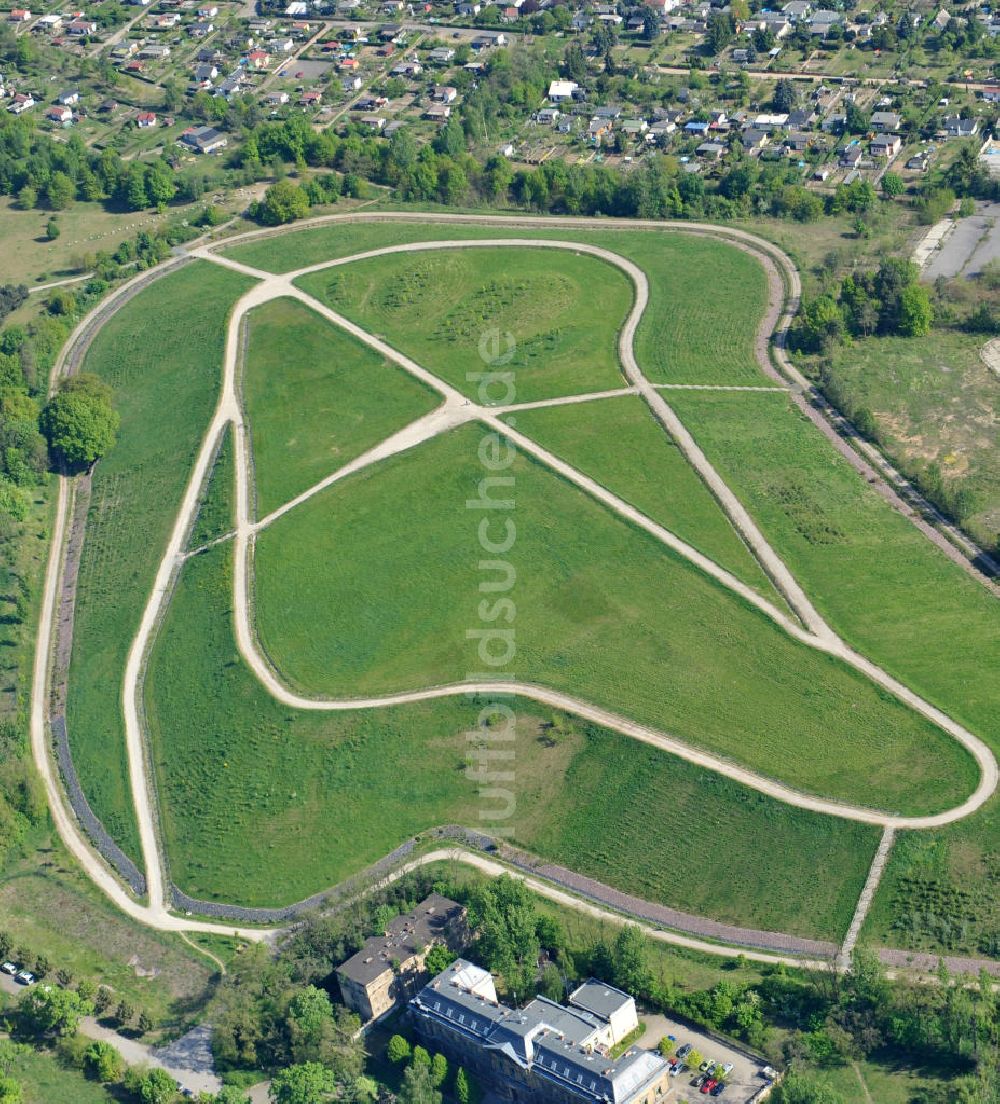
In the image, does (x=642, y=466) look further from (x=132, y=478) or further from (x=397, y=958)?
(x=397, y=958)

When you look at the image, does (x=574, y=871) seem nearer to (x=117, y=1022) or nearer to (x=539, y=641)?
(x=539, y=641)

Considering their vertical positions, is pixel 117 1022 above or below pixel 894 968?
below

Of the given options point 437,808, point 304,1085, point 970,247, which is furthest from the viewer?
point 970,247

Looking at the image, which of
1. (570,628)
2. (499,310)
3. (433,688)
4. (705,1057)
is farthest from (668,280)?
(705,1057)

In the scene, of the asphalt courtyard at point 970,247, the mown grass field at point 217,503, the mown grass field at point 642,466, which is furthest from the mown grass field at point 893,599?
the mown grass field at point 217,503

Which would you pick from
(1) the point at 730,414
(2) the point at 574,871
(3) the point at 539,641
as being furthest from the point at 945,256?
(2) the point at 574,871

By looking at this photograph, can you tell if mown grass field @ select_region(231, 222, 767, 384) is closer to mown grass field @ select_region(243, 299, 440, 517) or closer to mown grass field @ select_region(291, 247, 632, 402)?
mown grass field @ select_region(291, 247, 632, 402)
